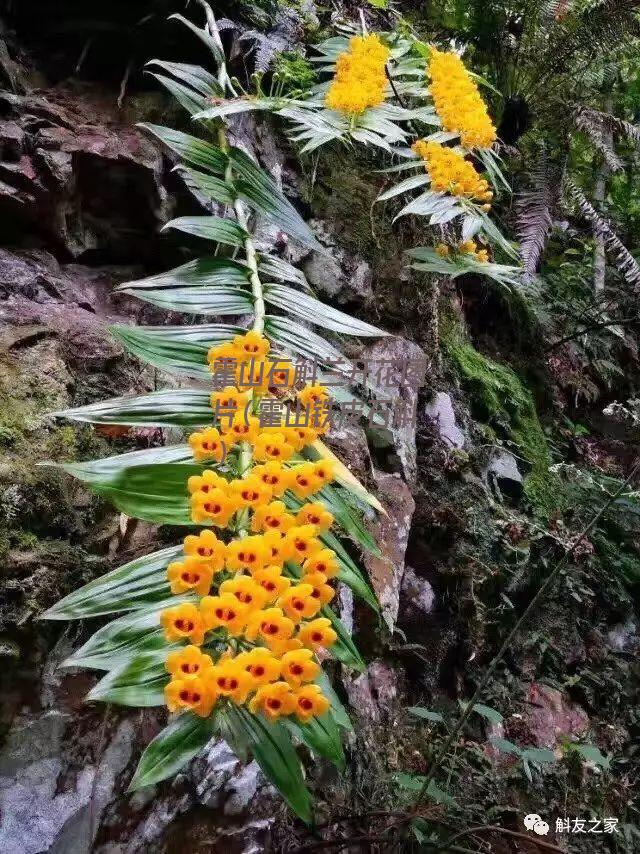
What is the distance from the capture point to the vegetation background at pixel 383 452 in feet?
3.68

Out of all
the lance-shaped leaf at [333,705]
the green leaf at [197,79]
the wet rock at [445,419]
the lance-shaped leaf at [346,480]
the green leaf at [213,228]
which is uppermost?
the green leaf at [197,79]

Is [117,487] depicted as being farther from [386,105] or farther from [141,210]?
[386,105]

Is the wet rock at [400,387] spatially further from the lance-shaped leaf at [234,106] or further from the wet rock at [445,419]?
the lance-shaped leaf at [234,106]

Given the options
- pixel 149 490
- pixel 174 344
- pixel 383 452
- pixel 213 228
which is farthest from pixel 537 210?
pixel 149 490

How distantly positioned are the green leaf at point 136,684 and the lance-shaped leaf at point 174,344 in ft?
1.78

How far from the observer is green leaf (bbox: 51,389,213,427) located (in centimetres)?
106

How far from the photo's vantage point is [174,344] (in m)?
1.21

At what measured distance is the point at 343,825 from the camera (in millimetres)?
1397

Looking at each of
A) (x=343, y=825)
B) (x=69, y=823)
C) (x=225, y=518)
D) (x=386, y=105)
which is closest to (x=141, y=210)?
(x=386, y=105)

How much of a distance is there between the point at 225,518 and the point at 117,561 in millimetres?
503

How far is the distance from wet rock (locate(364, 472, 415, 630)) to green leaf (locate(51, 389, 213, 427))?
29.0 inches

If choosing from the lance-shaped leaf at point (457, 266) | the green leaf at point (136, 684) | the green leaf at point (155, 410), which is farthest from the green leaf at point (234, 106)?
the green leaf at point (136, 684)

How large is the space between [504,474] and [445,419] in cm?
45

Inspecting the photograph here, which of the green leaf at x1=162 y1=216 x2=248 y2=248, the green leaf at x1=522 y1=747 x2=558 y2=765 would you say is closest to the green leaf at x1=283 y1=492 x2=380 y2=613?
the green leaf at x1=162 y1=216 x2=248 y2=248
